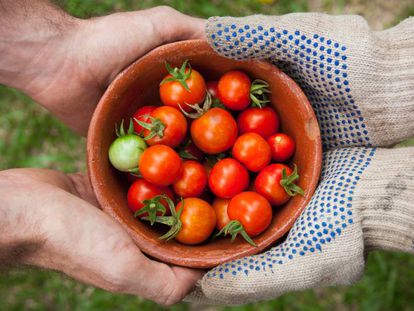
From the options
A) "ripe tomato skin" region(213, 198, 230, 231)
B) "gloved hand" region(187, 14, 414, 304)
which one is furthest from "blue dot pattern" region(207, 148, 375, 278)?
"ripe tomato skin" region(213, 198, 230, 231)

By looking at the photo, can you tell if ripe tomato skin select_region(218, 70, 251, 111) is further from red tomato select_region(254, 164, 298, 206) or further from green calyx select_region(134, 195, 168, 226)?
green calyx select_region(134, 195, 168, 226)

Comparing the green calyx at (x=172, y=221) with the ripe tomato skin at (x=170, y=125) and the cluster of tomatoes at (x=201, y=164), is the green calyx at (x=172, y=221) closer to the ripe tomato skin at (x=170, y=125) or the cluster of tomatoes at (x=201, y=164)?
the cluster of tomatoes at (x=201, y=164)

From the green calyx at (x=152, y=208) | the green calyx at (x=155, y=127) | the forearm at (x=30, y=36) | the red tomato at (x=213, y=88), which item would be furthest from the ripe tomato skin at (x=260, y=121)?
the forearm at (x=30, y=36)

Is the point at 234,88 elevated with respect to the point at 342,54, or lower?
lower

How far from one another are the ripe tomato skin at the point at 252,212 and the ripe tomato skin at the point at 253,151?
0.14 meters

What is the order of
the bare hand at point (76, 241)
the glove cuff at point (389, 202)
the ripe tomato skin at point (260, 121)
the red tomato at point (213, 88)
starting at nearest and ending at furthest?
the bare hand at point (76, 241), the glove cuff at point (389, 202), the ripe tomato skin at point (260, 121), the red tomato at point (213, 88)

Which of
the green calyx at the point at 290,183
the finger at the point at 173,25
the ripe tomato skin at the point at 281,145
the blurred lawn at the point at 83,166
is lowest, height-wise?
the blurred lawn at the point at 83,166

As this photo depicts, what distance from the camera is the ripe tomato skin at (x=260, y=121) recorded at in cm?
223

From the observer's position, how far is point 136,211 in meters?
2.16

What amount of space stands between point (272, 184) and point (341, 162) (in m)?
0.34

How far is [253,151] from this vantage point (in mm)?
2146

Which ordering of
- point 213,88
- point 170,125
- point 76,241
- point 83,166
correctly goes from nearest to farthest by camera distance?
point 76,241, point 170,125, point 213,88, point 83,166

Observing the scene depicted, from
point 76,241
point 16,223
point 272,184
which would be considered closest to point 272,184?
point 272,184

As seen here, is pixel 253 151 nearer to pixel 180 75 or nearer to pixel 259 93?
pixel 259 93
